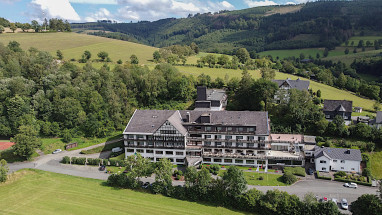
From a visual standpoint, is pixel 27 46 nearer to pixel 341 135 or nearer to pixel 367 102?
→ pixel 341 135

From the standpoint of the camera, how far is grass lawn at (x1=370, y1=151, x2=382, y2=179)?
62600mm

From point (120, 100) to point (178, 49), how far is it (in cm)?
7113

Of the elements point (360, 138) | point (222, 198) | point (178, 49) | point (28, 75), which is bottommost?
point (222, 198)

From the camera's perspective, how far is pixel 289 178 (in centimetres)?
5934

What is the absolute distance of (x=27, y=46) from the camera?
13550 cm

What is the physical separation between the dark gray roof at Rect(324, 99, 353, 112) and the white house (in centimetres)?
1919

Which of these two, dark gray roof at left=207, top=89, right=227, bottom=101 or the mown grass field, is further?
the mown grass field

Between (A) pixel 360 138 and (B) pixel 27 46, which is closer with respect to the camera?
(A) pixel 360 138

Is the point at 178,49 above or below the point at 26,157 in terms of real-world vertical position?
above

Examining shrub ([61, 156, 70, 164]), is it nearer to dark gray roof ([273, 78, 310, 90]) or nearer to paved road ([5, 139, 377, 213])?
paved road ([5, 139, 377, 213])

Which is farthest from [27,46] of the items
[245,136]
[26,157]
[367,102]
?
[367,102]

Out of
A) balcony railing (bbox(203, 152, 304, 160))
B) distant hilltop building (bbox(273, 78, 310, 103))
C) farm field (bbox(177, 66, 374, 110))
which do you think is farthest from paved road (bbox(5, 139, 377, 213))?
farm field (bbox(177, 66, 374, 110))


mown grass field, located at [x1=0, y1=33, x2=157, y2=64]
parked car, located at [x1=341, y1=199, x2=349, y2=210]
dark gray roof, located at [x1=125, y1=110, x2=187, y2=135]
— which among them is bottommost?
parked car, located at [x1=341, y1=199, x2=349, y2=210]

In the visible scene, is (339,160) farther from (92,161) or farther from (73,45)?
(73,45)
